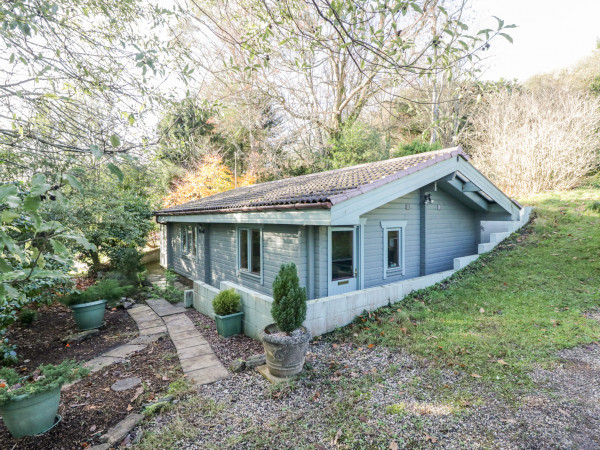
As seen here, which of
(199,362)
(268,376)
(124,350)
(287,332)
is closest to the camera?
(268,376)

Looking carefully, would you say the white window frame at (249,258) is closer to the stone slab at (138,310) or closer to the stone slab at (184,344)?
the stone slab at (184,344)

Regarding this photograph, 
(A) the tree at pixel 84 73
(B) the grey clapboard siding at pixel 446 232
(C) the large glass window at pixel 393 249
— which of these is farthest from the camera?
(B) the grey clapboard siding at pixel 446 232

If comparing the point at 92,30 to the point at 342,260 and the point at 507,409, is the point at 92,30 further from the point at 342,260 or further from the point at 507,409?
the point at 507,409

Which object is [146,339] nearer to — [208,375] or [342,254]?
[208,375]

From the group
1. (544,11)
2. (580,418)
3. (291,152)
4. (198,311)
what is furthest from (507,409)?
(291,152)

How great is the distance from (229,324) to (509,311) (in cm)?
557

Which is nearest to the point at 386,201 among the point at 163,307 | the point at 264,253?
the point at 264,253

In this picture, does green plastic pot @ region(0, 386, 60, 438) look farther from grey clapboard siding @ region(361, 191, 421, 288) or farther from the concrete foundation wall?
grey clapboard siding @ region(361, 191, 421, 288)

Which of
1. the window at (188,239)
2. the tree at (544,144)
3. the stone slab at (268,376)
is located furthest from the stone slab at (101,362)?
the tree at (544,144)

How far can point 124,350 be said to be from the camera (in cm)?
590

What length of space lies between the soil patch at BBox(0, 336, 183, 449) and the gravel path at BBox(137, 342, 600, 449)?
2.14 ft

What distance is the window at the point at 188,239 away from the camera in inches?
481

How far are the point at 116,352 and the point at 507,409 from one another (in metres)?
6.12

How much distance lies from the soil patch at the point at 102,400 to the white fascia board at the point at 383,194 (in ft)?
11.8
